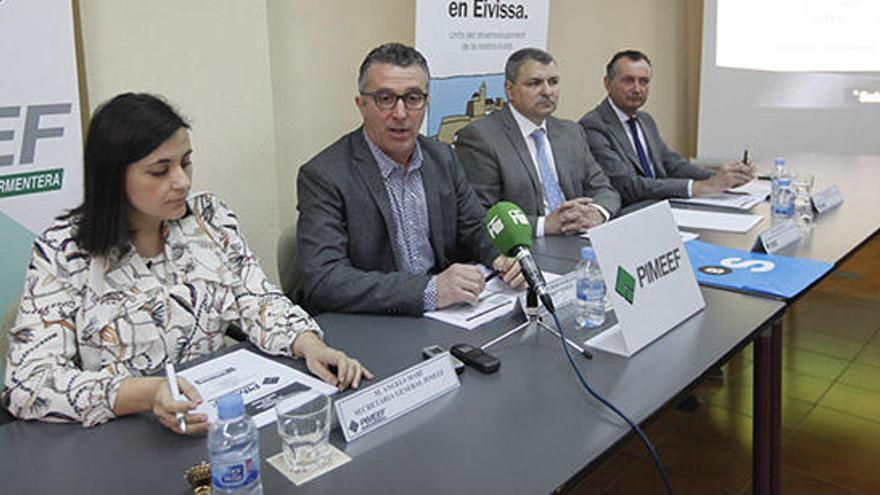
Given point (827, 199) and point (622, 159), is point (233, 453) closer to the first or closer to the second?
point (827, 199)

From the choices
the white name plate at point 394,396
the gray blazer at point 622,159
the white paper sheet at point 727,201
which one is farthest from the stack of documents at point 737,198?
the white name plate at point 394,396

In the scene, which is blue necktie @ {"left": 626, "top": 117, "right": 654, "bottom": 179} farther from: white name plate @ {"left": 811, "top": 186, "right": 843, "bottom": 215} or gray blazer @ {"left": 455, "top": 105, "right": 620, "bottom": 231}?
white name plate @ {"left": 811, "top": 186, "right": 843, "bottom": 215}

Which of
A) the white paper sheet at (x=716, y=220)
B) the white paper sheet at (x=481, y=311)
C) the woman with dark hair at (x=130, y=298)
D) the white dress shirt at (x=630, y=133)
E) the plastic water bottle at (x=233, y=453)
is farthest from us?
the white dress shirt at (x=630, y=133)

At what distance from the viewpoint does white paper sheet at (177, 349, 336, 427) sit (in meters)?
1.26

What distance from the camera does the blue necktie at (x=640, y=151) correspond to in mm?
3543

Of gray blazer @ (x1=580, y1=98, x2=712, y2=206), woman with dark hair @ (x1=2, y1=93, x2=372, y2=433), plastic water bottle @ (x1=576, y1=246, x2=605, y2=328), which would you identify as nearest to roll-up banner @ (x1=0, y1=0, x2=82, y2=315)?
woman with dark hair @ (x1=2, y1=93, x2=372, y2=433)

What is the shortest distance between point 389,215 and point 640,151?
76.0 inches

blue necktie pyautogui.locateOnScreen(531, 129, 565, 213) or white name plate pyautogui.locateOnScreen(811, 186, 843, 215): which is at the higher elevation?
blue necktie pyautogui.locateOnScreen(531, 129, 565, 213)

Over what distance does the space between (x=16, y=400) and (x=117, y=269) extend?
324 mm

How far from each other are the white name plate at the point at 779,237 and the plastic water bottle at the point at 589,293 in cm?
75

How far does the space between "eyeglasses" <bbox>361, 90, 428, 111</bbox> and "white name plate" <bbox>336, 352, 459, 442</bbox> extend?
2.84 ft

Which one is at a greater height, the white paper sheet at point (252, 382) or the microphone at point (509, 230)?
the microphone at point (509, 230)

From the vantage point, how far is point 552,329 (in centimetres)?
163

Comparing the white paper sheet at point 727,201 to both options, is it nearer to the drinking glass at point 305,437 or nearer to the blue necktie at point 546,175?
the blue necktie at point 546,175
